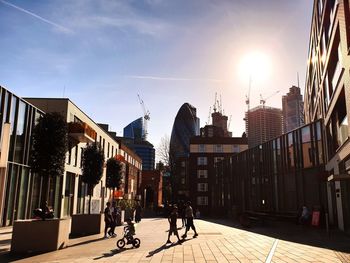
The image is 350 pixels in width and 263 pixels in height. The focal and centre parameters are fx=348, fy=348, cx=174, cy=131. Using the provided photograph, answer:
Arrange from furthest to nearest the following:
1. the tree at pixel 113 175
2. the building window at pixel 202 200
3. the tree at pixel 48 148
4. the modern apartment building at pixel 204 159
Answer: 1. the modern apartment building at pixel 204 159
2. the building window at pixel 202 200
3. the tree at pixel 113 175
4. the tree at pixel 48 148

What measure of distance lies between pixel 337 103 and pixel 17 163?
2143cm

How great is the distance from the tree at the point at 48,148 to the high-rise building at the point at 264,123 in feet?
462

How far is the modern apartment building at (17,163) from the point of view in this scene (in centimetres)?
2231

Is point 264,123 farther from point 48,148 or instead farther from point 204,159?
point 48,148

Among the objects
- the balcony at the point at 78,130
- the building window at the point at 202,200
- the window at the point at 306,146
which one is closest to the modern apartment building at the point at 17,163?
the balcony at the point at 78,130

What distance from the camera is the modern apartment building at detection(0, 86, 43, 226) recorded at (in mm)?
22312

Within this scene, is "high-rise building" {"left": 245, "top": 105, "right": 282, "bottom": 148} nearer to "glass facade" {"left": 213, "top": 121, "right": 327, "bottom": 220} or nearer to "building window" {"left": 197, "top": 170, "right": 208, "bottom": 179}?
"building window" {"left": 197, "top": 170, "right": 208, "bottom": 179}

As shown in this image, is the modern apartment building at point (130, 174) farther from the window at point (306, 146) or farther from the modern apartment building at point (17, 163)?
the window at point (306, 146)

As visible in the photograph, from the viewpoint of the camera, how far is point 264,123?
162750 millimetres

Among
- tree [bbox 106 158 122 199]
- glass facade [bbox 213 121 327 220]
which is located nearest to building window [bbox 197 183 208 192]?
glass facade [bbox 213 121 327 220]

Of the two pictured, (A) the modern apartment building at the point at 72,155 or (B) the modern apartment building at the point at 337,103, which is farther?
(A) the modern apartment building at the point at 72,155

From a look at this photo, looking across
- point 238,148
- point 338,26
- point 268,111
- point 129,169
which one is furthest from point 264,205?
point 268,111

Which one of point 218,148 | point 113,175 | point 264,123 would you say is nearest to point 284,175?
point 113,175

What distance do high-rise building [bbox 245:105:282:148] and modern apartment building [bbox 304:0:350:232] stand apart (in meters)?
129
